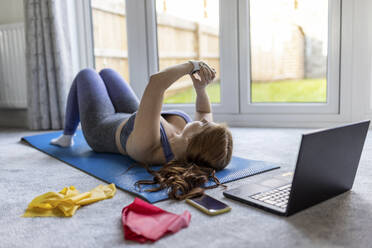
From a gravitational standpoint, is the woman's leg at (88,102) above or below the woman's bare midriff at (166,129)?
above

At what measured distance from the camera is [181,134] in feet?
5.13

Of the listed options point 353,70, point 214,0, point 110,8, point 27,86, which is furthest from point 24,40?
point 353,70

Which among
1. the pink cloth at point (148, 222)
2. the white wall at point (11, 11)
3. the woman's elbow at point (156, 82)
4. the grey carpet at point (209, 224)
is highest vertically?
the white wall at point (11, 11)

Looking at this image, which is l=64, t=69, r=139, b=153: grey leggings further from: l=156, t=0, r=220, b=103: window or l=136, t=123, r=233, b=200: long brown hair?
l=156, t=0, r=220, b=103: window

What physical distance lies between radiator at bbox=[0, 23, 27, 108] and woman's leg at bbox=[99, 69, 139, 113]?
1489mm

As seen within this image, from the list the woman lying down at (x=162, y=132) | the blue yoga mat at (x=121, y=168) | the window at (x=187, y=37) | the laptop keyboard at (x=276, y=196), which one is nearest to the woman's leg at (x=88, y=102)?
the woman lying down at (x=162, y=132)

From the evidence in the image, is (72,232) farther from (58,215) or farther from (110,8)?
(110,8)

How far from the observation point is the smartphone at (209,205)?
1.08 meters

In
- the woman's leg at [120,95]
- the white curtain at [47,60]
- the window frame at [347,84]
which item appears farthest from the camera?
the white curtain at [47,60]

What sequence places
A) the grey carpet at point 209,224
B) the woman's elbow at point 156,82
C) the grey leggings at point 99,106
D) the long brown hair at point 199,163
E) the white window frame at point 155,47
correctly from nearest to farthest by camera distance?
the grey carpet at point 209,224 < the long brown hair at point 199,163 < the woman's elbow at point 156,82 < the grey leggings at point 99,106 < the white window frame at point 155,47

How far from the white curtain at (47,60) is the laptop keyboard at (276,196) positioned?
7.19 feet

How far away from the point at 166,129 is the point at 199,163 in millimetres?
235

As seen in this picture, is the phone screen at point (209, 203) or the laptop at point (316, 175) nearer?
the laptop at point (316, 175)

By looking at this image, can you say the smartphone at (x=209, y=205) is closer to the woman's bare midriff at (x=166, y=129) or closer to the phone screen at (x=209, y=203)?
the phone screen at (x=209, y=203)
